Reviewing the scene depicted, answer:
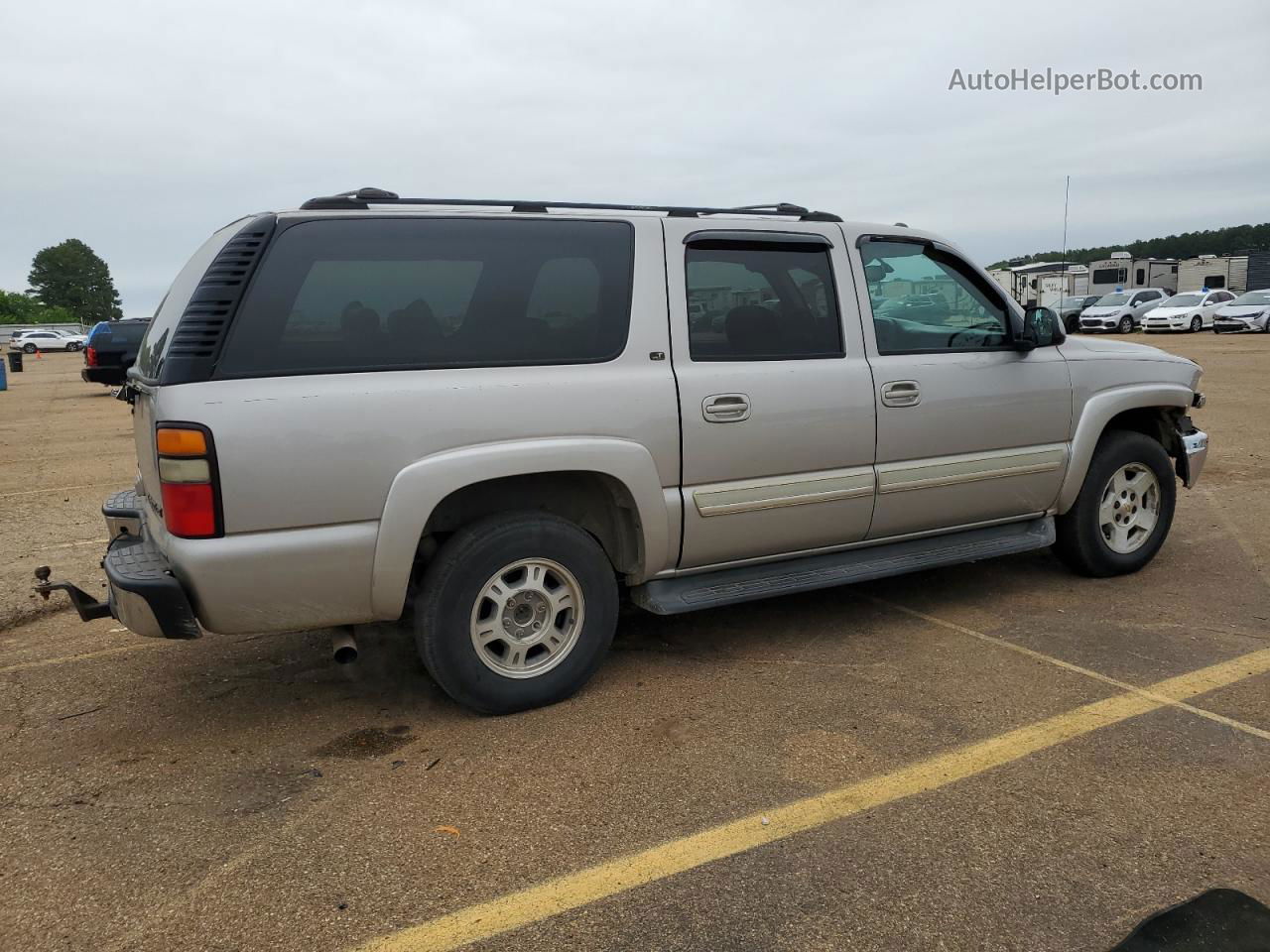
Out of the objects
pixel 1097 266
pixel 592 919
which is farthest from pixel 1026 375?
pixel 1097 266

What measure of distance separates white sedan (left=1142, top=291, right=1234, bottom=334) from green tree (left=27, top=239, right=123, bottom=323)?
99.8 meters

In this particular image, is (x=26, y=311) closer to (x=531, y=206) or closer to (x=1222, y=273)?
(x=1222, y=273)

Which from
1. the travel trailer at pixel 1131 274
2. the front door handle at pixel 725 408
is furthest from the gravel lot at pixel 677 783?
the travel trailer at pixel 1131 274

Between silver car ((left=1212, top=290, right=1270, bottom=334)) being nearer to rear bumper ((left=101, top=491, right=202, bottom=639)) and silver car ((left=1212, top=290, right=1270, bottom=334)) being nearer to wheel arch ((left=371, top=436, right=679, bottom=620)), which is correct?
wheel arch ((left=371, top=436, right=679, bottom=620))

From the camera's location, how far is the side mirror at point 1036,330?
15.5ft

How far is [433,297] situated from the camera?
353 cm

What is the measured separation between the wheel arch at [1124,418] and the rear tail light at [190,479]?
4.00 meters

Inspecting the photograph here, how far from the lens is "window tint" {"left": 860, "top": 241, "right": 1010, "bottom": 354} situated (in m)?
4.48

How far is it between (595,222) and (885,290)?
1.46 meters

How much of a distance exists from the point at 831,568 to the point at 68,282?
118 meters

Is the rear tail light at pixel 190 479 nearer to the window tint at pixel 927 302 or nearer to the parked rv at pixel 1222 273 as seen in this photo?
the window tint at pixel 927 302

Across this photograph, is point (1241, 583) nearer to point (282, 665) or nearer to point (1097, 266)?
point (282, 665)

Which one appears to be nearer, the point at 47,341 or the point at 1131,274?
the point at 1131,274

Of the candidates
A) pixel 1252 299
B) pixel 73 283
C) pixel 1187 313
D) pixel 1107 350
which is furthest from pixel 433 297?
pixel 73 283
